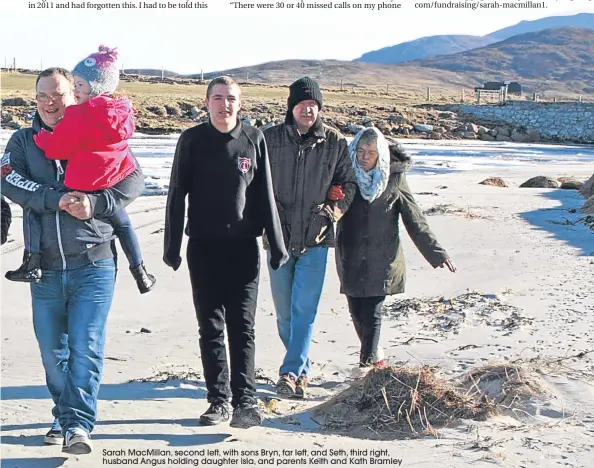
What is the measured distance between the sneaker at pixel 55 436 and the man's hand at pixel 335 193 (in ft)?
7.34

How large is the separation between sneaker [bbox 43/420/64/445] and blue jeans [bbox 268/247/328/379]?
1619mm

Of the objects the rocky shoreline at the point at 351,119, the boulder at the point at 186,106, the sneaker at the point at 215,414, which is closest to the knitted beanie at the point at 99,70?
the sneaker at the point at 215,414

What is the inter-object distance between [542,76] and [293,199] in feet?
579

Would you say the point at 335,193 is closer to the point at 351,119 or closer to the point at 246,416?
the point at 246,416

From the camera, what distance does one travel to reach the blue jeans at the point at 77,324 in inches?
175

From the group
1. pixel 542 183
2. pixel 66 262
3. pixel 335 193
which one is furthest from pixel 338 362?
pixel 542 183

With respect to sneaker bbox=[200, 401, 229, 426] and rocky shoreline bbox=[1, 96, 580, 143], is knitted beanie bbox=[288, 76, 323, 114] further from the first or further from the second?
rocky shoreline bbox=[1, 96, 580, 143]

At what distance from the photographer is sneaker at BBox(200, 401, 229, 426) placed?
4949 millimetres

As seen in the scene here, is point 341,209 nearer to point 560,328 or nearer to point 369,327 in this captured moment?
point 369,327

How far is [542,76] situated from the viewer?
174 m

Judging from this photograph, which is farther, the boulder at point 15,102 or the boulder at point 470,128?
the boulder at point 470,128

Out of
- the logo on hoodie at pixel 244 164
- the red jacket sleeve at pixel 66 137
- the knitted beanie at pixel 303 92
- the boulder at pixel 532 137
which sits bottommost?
the boulder at pixel 532 137

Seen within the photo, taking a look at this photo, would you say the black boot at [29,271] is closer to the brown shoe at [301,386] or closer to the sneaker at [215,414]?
the sneaker at [215,414]

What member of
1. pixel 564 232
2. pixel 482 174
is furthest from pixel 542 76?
pixel 564 232
